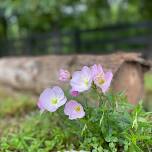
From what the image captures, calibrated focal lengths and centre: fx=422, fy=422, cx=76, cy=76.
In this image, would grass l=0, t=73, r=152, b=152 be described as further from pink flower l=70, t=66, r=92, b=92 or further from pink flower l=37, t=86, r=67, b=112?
pink flower l=70, t=66, r=92, b=92

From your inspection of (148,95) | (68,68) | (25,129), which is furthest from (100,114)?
(148,95)

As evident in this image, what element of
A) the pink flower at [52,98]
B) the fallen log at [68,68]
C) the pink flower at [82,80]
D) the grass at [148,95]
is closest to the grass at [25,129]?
the grass at [148,95]

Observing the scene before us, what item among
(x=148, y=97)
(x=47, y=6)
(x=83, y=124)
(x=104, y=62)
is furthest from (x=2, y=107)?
(x=47, y=6)

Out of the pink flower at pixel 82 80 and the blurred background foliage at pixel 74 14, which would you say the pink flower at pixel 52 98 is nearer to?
the pink flower at pixel 82 80

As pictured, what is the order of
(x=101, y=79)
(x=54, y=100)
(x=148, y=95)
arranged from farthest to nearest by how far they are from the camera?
(x=148, y=95)
(x=54, y=100)
(x=101, y=79)

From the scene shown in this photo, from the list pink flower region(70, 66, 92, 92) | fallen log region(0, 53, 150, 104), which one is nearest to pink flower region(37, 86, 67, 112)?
pink flower region(70, 66, 92, 92)

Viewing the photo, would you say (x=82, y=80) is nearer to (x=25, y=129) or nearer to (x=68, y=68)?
(x=25, y=129)

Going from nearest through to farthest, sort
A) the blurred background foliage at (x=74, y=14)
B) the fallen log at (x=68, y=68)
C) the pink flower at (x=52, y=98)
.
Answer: the pink flower at (x=52, y=98) < the fallen log at (x=68, y=68) < the blurred background foliage at (x=74, y=14)
